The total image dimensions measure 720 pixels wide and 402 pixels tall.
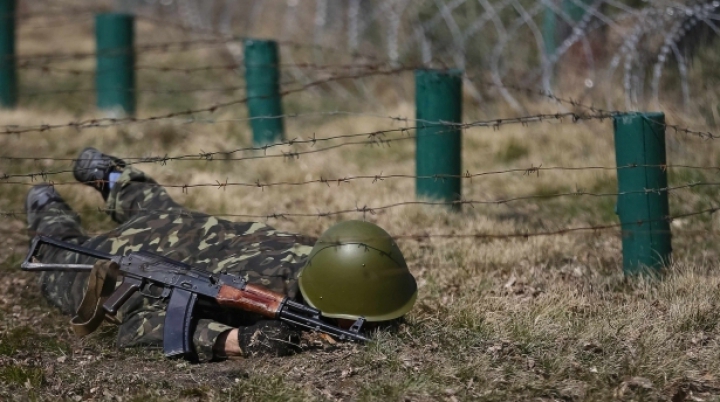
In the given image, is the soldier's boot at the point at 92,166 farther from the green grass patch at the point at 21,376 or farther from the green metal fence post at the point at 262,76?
the green metal fence post at the point at 262,76

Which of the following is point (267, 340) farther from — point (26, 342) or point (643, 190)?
point (643, 190)

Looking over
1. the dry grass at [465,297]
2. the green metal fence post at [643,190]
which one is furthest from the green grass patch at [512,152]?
the green metal fence post at [643,190]

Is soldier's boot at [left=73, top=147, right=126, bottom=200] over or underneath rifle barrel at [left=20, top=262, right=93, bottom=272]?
over

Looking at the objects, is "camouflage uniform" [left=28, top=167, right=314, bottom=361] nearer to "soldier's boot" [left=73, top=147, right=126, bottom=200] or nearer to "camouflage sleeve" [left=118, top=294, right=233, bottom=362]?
"camouflage sleeve" [left=118, top=294, right=233, bottom=362]

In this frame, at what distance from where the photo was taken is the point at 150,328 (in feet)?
14.8

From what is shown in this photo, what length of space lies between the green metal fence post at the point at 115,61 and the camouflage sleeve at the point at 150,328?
4.44 metres

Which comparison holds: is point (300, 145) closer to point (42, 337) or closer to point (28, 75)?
point (42, 337)

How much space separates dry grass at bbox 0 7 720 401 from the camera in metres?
3.93

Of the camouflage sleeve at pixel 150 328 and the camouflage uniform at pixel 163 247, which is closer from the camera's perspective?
the camouflage sleeve at pixel 150 328

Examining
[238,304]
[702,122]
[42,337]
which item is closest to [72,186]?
[42,337]

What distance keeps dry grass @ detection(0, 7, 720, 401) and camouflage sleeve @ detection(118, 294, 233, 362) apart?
7 cm

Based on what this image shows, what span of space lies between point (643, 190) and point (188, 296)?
7.31ft

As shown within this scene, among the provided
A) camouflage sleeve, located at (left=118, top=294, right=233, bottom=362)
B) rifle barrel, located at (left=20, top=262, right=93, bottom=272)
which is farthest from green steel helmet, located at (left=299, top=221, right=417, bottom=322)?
rifle barrel, located at (left=20, top=262, right=93, bottom=272)

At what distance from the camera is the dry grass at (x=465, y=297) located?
12.9 feet
